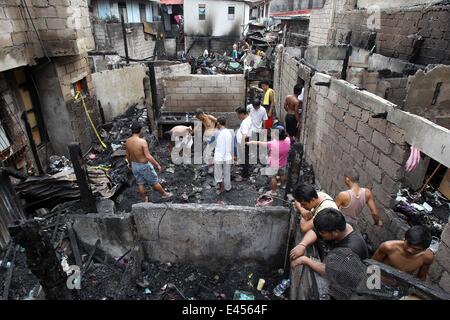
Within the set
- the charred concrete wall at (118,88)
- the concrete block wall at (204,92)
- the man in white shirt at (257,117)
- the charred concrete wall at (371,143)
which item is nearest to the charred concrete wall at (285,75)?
the concrete block wall at (204,92)

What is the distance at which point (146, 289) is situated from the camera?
13.4ft

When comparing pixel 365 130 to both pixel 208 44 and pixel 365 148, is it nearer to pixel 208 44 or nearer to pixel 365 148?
pixel 365 148

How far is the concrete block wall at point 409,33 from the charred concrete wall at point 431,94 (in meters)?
3.15

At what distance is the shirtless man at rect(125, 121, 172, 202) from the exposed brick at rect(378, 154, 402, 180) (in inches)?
148

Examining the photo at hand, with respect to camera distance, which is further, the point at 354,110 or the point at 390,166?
the point at 354,110

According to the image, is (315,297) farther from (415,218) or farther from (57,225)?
(57,225)

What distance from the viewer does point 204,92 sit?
9883mm

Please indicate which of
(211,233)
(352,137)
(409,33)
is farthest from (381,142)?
(409,33)

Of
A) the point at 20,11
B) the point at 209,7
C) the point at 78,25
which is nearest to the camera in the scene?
the point at 20,11

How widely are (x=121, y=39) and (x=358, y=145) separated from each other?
1713cm

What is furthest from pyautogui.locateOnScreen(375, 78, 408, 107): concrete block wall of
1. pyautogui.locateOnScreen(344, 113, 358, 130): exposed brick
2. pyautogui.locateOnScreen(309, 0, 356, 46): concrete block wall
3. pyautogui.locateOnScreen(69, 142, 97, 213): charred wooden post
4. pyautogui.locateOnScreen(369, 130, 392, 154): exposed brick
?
pyautogui.locateOnScreen(309, 0, 356, 46): concrete block wall

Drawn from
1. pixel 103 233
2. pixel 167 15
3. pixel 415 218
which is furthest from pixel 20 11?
pixel 167 15

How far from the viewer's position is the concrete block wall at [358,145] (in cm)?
391
